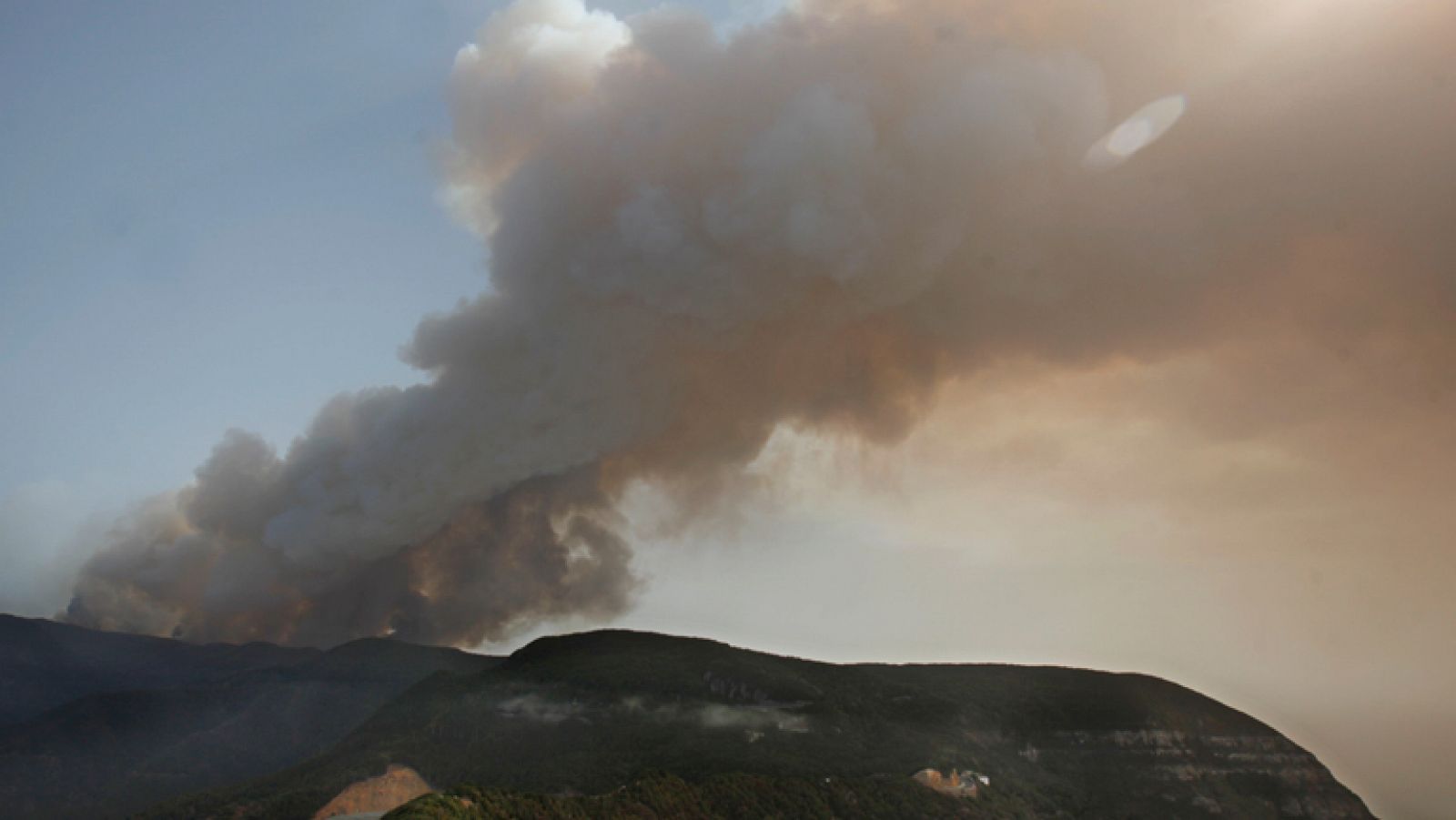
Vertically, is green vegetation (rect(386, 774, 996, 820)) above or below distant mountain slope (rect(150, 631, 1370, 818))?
below

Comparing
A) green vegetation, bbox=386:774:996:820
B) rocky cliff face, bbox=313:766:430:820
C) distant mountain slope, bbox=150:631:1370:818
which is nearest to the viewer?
green vegetation, bbox=386:774:996:820

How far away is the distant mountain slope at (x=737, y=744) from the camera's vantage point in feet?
463

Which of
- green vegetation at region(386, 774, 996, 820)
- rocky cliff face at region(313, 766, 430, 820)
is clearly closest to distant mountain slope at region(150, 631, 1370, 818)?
rocky cliff face at region(313, 766, 430, 820)

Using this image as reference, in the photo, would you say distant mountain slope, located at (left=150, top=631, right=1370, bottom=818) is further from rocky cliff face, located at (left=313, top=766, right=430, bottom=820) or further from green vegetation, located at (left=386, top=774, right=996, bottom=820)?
green vegetation, located at (left=386, top=774, right=996, bottom=820)

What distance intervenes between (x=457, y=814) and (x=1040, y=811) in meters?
108

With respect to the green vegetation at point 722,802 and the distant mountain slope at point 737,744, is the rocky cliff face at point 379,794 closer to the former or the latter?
the distant mountain slope at point 737,744

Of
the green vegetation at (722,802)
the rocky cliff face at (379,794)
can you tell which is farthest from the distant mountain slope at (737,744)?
the green vegetation at (722,802)

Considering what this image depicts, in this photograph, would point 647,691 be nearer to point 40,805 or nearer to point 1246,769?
point 40,805

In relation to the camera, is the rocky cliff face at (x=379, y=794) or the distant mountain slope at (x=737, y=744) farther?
the distant mountain slope at (x=737, y=744)

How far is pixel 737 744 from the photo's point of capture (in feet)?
503

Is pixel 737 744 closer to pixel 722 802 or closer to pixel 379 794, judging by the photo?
pixel 722 802

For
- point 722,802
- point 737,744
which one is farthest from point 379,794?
point 737,744

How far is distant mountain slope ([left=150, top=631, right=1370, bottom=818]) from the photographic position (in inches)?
5556

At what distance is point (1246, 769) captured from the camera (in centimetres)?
19912
